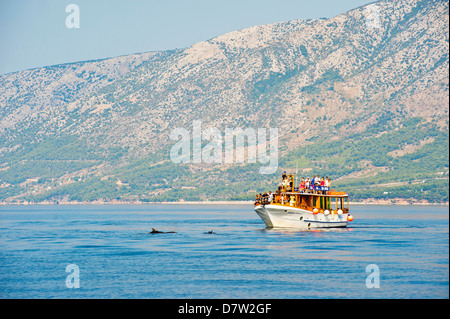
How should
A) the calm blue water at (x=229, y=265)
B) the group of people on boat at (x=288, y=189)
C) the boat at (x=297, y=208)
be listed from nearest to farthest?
the calm blue water at (x=229, y=265), the boat at (x=297, y=208), the group of people on boat at (x=288, y=189)

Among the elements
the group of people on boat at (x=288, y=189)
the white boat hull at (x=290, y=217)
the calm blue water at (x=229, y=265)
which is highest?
the group of people on boat at (x=288, y=189)

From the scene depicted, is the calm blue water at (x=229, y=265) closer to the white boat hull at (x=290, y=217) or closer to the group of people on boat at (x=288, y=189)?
the white boat hull at (x=290, y=217)

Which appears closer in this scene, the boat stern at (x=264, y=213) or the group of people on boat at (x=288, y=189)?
the group of people on boat at (x=288, y=189)

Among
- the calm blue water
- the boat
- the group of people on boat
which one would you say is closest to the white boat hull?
the boat

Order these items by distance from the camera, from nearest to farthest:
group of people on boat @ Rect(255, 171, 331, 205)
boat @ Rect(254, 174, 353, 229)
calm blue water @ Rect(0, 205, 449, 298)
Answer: calm blue water @ Rect(0, 205, 449, 298), boat @ Rect(254, 174, 353, 229), group of people on boat @ Rect(255, 171, 331, 205)

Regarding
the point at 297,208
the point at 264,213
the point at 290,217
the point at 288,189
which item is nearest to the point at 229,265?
the point at 297,208

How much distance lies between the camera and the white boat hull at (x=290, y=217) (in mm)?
120688

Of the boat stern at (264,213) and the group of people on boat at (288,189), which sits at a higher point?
the group of people on boat at (288,189)

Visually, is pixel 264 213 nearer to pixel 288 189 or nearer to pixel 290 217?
pixel 290 217

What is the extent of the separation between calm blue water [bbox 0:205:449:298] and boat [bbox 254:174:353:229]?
7.78ft

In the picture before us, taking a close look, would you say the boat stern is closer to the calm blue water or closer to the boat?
the boat

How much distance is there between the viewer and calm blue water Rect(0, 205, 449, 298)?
213 ft

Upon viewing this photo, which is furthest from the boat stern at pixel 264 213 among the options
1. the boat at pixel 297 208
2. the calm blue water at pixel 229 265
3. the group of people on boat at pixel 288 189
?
the calm blue water at pixel 229 265

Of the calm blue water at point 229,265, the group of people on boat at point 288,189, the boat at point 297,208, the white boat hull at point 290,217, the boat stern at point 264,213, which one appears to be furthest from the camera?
the boat stern at point 264,213
